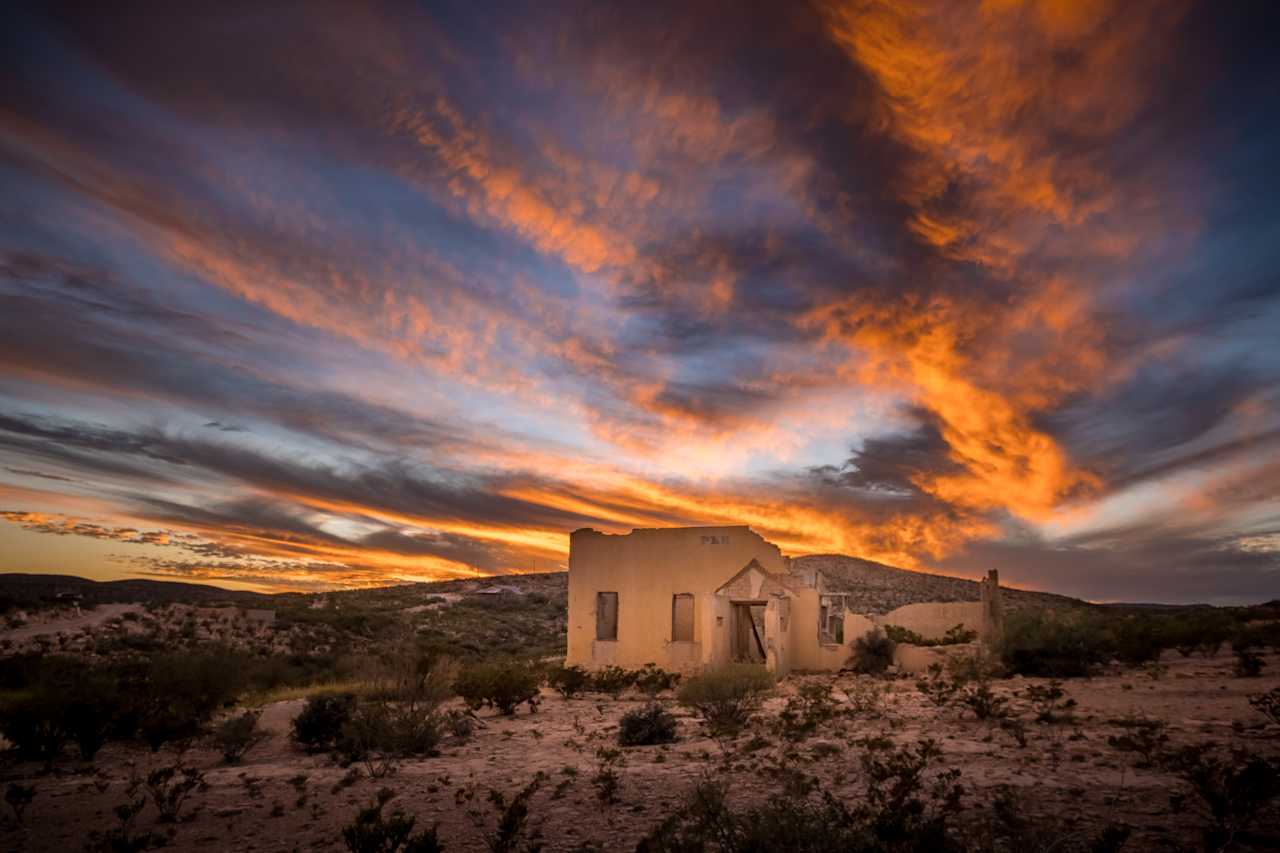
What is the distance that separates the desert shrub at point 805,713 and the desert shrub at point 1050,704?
3.09 meters

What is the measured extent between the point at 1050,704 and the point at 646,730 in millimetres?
6641

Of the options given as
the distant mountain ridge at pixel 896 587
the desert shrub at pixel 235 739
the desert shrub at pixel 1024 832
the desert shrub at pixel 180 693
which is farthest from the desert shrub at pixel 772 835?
the distant mountain ridge at pixel 896 587

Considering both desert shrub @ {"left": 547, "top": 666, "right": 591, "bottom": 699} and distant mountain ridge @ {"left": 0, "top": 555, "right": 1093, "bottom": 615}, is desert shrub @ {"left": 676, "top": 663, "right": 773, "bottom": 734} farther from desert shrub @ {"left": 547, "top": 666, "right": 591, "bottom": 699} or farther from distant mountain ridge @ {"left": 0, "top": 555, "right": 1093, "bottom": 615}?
distant mountain ridge @ {"left": 0, "top": 555, "right": 1093, "bottom": 615}

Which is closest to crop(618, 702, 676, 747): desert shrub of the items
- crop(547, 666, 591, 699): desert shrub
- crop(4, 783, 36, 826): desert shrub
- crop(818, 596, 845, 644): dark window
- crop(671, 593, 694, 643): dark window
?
crop(547, 666, 591, 699): desert shrub

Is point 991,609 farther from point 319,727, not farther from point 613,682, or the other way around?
point 319,727

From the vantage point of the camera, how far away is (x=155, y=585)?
286 feet

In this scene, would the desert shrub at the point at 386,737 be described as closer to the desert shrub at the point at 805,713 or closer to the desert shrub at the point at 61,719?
the desert shrub at the point at 61,719

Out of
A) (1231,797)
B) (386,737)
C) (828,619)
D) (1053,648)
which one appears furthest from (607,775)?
(828,619)

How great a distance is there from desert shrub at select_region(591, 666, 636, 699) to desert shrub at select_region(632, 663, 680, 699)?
0.27 m

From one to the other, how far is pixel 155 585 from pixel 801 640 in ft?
296

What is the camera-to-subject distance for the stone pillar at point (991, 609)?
20.3 m

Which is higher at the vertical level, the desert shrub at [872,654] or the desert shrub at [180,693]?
the desert shrub at [872,654]

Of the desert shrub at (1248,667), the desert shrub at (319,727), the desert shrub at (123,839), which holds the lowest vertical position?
the desert shrub at (123,839)

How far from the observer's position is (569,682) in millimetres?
17719
